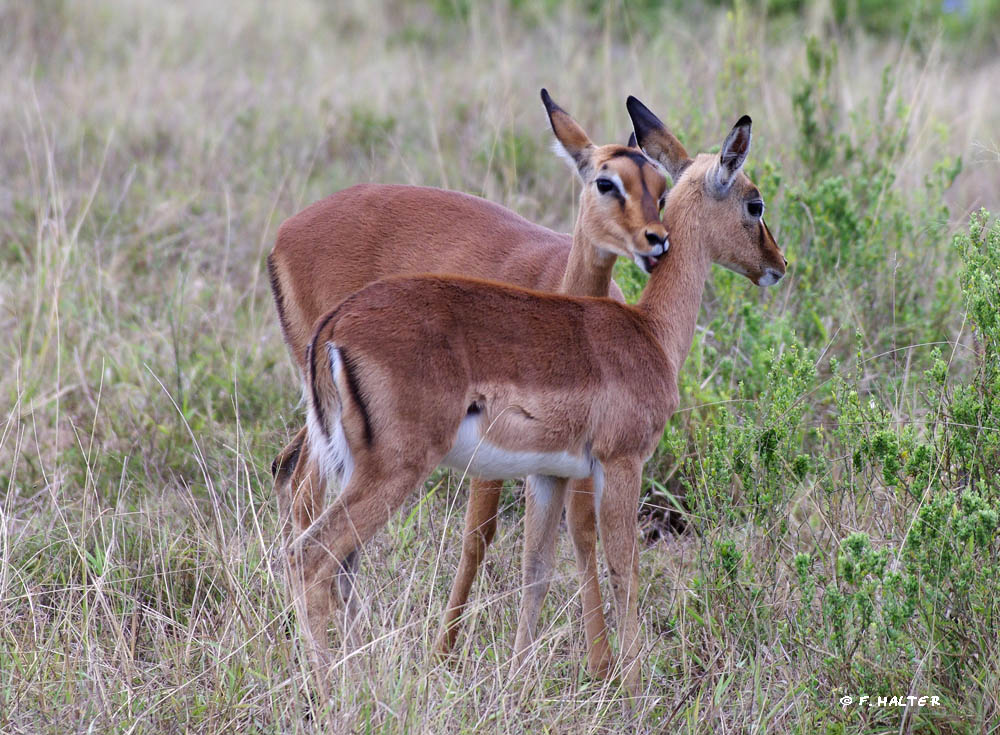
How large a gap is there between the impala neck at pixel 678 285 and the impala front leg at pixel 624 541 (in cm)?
48

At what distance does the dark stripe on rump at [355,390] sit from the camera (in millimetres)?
3570

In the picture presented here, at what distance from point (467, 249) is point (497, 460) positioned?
1382mm

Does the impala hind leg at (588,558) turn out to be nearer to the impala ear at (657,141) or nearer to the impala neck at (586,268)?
the impala neck at (586,268)

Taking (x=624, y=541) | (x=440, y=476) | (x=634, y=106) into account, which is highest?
(x=634, y=106)

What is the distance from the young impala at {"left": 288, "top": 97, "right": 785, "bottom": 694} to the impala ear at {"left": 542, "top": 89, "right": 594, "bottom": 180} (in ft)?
1.57

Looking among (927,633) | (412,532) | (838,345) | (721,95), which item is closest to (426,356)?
(412,532)

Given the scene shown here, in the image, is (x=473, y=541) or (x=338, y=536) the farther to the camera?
(x=473, y=541)

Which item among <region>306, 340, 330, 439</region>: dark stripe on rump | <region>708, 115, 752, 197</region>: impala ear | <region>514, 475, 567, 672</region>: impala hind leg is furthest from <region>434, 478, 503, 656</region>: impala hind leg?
<region>708, 115, 752, 197</region>: impala ear

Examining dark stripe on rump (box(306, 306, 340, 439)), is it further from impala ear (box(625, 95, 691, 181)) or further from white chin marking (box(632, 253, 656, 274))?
impala ear (box(625, 95, 691, 181))

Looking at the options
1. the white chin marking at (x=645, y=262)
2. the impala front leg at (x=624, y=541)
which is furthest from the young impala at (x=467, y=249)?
the impala front leg at (x=624, y=541)

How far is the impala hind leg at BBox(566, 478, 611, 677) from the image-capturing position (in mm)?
4215

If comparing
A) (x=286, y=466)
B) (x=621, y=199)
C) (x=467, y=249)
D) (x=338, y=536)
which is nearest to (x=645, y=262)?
(x=621, y=199)

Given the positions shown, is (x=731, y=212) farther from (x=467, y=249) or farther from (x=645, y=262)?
(x=467, y=249)

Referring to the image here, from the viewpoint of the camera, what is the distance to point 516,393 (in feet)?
12.3
